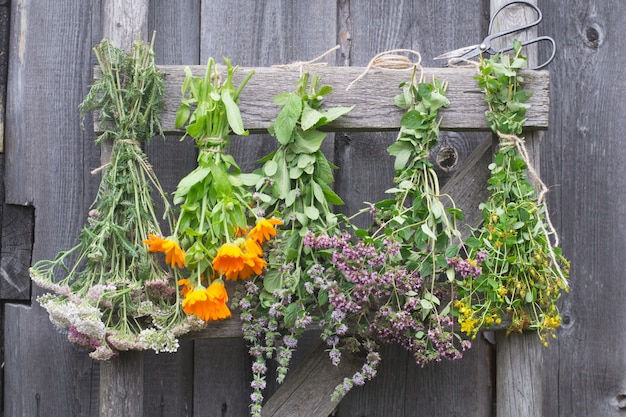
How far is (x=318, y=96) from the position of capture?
151 centimetres

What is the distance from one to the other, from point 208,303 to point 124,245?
0.79 ft

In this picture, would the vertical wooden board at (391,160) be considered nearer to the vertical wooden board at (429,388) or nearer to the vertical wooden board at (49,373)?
the vertical wooden board at (429,388)

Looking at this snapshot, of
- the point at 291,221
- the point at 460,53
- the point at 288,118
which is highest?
the point at 460,53

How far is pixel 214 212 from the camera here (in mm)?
1411

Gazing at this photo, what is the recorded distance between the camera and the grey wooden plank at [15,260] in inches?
69.9

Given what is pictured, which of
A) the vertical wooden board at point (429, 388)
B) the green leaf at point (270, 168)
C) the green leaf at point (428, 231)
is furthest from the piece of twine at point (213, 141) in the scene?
the vertical wooden board at point (429, 388)

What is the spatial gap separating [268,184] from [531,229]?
61 cm

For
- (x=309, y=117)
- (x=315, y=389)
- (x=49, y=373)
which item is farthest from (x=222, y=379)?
(x=309, y=117)

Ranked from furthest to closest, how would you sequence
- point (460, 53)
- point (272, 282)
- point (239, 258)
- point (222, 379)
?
point (222, 379)
point (460, 53)
point (272, 282)
point (239, 258)

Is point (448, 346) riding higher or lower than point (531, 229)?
lower

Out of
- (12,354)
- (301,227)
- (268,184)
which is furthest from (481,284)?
(12,354)

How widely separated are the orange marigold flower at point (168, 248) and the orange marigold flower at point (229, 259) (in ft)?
0.25

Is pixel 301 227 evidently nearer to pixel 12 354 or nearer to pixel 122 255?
pixel 122 255

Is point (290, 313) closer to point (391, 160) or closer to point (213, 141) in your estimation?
point (213, 141)
